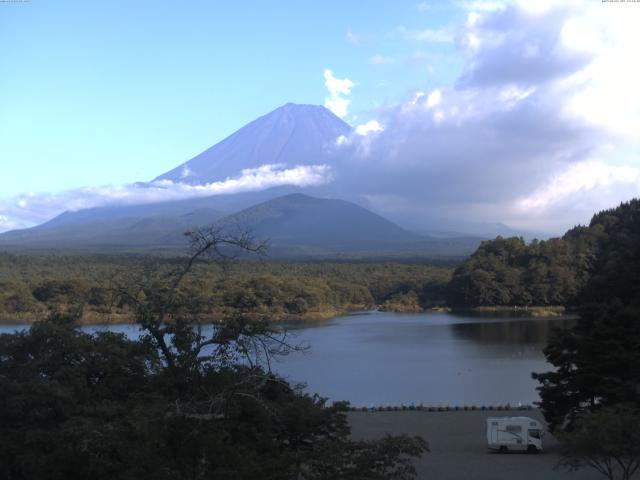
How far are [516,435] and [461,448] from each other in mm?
873

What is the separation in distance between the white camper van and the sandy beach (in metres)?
0.14

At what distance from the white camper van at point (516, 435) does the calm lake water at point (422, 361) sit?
310 cm

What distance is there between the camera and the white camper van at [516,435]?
981cm

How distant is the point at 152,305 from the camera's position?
5.64 metres

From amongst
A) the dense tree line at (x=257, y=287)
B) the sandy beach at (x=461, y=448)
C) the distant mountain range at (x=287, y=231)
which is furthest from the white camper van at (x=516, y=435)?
the distant mountain range at (x=287, y=231)

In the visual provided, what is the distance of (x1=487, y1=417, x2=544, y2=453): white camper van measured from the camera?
9.81 metres

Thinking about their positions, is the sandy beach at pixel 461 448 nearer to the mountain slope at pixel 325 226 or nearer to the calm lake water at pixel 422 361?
the calm lake water at pixel 422 361

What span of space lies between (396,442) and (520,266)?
132 ft

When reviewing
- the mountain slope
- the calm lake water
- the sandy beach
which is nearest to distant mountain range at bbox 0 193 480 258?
the mountain slope

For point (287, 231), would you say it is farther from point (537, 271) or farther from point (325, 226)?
point (537, 271)

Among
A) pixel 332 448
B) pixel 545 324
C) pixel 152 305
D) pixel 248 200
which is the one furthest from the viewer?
pixel 248 200

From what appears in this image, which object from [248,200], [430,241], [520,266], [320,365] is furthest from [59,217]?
[320,365]

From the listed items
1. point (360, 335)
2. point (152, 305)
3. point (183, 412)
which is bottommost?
point (360, 335)

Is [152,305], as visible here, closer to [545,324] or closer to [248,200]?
[545,324]
